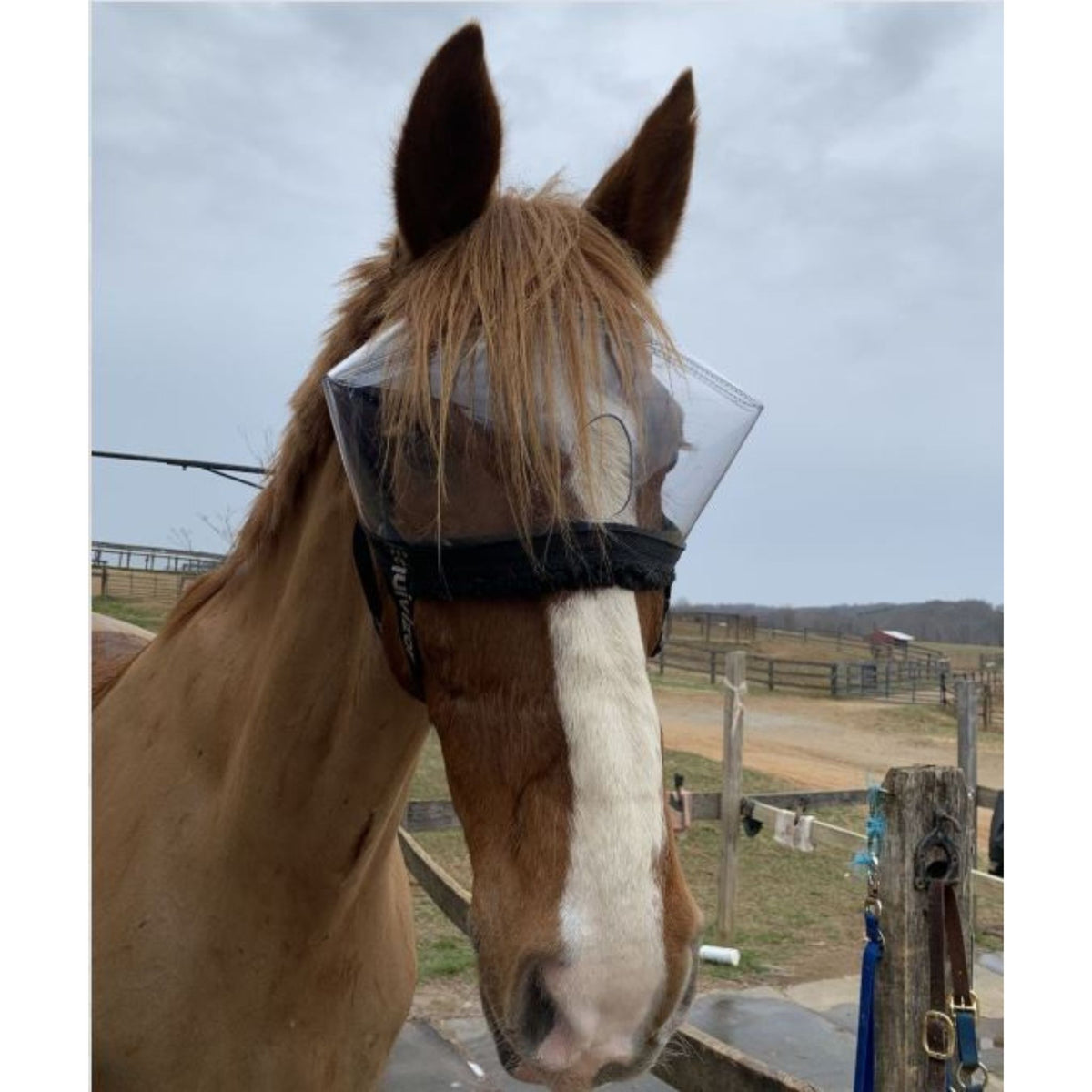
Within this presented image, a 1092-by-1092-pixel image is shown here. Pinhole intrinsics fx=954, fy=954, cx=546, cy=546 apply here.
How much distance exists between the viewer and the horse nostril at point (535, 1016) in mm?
1100

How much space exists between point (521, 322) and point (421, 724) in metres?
0.70

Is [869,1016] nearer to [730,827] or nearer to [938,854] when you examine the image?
[938,854]

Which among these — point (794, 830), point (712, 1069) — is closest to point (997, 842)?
point (794, 830)

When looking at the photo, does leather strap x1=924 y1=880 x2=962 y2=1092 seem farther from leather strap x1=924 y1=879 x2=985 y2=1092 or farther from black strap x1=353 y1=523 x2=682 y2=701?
black strap x1=353 y1=523 x2=682 y2=701

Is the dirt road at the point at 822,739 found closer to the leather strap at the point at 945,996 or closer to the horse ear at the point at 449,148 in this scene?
the leather strap at the point at 945,996

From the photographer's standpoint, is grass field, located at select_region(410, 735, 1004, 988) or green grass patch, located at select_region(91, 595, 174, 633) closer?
grass field, located at select_region(410, 735, 1004, 988)

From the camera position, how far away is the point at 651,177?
1643mm

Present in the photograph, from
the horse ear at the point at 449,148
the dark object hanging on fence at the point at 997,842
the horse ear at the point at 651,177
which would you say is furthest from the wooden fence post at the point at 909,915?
the dark object hanging on fence at the point at 997,842

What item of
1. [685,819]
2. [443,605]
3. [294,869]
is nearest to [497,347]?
[443,605]

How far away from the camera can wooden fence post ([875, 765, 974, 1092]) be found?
181cm

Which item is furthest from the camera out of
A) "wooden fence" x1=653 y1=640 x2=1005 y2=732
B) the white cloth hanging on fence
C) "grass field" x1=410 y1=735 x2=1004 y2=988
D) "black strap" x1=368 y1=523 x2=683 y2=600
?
"wooden fence" x1=653 y1=640 x2=1005 y2=732

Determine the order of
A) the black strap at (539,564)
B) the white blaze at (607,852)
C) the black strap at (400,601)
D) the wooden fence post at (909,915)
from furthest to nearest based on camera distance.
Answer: the wooden fence post at (909,915) < the black strap at (400,601) < the black strap at (539,564) < the white blaze at (607,852)

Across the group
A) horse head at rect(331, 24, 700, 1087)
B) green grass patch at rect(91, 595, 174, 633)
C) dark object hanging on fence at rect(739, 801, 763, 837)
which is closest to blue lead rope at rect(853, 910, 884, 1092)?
horse head at rect(331, 24, 700, 1087)
